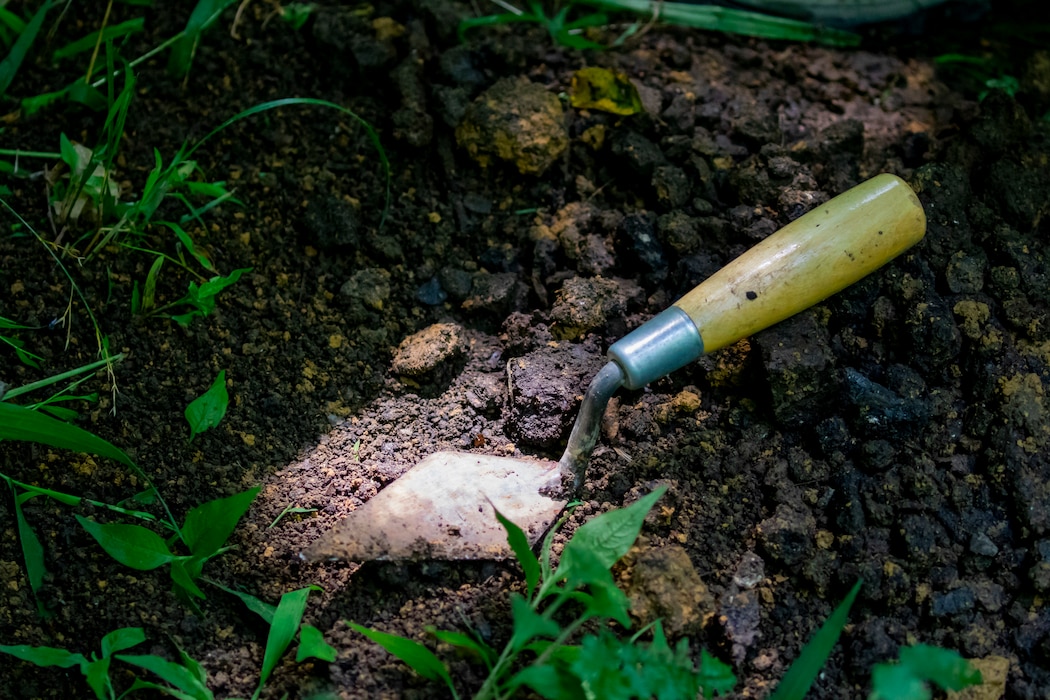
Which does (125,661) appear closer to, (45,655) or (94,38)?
(45,655)

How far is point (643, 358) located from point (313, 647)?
0.69m

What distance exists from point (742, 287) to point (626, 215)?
40 cm

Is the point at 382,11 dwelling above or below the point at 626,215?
above

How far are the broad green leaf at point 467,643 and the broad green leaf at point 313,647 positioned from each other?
0.51ft

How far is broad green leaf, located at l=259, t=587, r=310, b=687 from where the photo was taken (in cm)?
146

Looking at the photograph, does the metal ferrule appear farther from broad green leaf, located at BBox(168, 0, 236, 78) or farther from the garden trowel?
broad green leaf, located at BBox(168, 0, 236, 78)

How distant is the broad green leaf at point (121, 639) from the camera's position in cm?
143

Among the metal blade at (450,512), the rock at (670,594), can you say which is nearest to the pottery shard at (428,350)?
the metal blade at (450,512)

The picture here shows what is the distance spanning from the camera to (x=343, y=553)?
1.51 m

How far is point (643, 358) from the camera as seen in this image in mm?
1544

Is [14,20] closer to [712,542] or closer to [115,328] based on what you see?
[115,328]

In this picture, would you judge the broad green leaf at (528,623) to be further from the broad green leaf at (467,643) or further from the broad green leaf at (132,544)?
the broad green leaf at (132,544)

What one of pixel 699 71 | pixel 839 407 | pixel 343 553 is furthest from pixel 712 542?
pixel 699 71

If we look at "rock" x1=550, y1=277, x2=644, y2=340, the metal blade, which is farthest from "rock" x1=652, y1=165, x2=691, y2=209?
the metal blade
